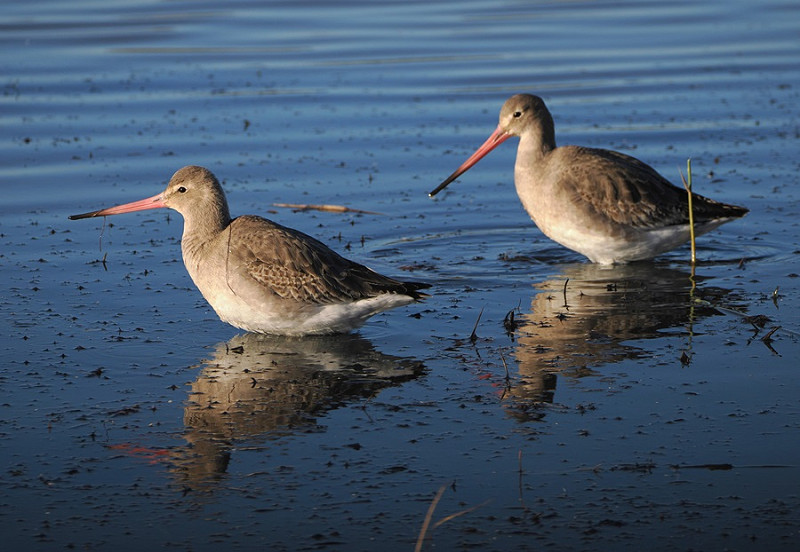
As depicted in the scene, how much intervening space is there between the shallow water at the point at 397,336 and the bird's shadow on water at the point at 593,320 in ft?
0.11

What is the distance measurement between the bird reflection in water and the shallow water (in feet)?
0.11

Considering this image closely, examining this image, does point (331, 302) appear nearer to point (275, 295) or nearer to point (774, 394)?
point (275, 295)

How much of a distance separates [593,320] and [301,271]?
2.02 metres

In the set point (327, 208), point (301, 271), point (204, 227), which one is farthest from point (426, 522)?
point (327, 208)

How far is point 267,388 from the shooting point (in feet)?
23.5

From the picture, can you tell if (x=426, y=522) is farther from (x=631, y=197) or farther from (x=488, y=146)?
(x=488, y=146)

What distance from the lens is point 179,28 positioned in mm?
21484

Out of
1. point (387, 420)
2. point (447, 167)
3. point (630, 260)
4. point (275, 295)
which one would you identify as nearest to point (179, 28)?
point (447, 167)

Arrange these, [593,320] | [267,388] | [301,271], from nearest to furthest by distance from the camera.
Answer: [267,388], [301,271], [593,320]

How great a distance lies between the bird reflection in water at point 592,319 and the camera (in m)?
7.30

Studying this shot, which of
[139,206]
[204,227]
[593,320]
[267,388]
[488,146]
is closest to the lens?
[267,388]

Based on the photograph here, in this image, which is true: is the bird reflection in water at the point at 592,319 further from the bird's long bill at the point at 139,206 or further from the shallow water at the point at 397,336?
the bird's long bill at the point at 139,206

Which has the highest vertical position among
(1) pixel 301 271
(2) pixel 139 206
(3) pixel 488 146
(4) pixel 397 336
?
(3) pixel 488 146

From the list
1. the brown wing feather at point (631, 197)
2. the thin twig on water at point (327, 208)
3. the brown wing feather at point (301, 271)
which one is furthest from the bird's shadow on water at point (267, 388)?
the thin twig on water at point (327, 208)
